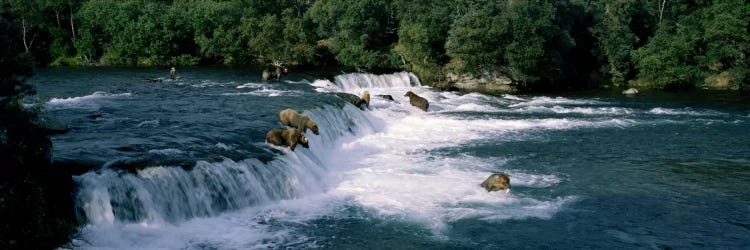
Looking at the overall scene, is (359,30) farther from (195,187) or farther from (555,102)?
(195,187)

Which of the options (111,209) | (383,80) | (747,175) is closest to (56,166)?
(111,209)

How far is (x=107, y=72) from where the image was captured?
163ft

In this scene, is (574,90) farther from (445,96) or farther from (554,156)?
(554,156)

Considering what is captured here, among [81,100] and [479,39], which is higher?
[479,39]

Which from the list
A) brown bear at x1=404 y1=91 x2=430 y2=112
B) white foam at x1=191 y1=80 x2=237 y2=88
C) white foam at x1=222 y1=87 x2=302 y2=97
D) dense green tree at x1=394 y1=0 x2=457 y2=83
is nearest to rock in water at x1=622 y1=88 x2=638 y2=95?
dense green tree at x1=394 y1=0 x2=457 y2=83

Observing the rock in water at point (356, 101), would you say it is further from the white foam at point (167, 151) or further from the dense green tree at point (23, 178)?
the dense green tree at point (23, 178)

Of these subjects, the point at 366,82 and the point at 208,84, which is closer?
the point at 208,84

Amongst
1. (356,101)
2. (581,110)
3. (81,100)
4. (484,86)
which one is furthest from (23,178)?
(484,86)

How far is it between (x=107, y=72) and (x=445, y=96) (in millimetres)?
27780

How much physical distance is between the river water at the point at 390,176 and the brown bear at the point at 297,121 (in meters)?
0.49


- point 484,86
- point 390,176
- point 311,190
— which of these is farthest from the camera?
point 484,86

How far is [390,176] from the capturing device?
2197 cm

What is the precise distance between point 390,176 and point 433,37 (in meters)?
29.7

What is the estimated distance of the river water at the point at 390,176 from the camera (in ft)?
52.3
